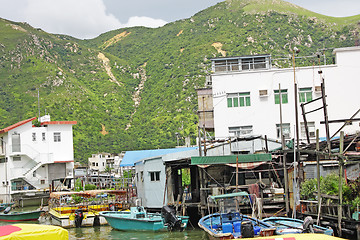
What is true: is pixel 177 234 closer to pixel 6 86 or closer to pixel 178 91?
pixel 178 91

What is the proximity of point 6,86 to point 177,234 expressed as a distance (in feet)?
258

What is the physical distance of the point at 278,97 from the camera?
3759cm

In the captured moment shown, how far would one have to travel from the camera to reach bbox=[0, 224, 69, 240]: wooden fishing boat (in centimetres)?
1264

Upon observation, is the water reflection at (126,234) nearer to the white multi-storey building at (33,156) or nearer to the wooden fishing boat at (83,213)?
the wooden fishing boat at (83,213)

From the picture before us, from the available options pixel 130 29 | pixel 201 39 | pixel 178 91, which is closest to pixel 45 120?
pixel 178 91

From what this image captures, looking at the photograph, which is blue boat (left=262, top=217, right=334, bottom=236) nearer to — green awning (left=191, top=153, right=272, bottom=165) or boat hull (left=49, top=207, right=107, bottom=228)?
green awning (left=191, top=153, right=272, bottom=165)

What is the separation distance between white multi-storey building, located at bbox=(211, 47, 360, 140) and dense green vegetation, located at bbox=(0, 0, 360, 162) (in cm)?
3205

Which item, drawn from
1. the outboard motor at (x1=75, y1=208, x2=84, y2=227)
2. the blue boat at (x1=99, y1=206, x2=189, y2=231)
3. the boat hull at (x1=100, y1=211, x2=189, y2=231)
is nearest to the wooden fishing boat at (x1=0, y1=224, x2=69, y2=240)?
the blue boat at (x1=99, y1=206, x2=189, y2=231)

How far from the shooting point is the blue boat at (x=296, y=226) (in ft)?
53.4

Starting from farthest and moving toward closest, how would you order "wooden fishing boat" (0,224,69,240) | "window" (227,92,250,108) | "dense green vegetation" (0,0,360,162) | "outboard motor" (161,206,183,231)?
"dense green vegetation" (0,0,360,162) < "window" (227,92,250,108) < "outboard motor" (161,206,183,231) < "wooden fishing boat" (0,224,69,240)

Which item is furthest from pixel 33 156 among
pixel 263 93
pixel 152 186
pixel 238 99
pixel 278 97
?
pixel 278 97

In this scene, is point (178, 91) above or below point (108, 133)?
above

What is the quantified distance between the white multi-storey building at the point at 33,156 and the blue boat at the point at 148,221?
2715 centimetres

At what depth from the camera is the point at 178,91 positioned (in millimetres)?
88250
